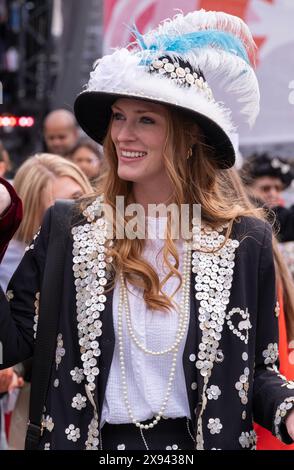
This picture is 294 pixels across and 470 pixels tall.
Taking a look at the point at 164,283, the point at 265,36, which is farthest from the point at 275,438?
the point at 265,36

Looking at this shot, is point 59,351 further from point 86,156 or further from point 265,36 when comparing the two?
point 265,36

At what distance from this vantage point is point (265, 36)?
5.56 metres

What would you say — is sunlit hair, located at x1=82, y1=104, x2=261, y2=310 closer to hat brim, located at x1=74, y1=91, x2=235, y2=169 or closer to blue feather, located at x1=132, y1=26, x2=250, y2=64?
hat brim, located at x1=74, y1=91, x2=235, y2=169

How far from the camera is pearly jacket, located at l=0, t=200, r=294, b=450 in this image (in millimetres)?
2512

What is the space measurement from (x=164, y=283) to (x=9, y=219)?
0.55 meters

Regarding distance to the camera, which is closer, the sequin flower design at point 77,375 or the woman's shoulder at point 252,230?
the sequin flower design at point 77,375

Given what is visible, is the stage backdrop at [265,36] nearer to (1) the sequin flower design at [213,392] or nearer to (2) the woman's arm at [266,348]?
(2) the woman's arm at [266,348]

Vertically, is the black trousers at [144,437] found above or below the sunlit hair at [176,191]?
below

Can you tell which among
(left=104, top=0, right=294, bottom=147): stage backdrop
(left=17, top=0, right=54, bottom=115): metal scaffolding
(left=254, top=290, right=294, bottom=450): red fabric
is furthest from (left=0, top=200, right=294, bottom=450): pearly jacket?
(left=17, top=0, right=54, bottom=115): metal scaffolding

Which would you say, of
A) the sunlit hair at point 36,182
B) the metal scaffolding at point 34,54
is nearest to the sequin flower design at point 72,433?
the sunlit hair at point 36,182

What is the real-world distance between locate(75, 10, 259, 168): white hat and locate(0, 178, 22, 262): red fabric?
1.53 feet

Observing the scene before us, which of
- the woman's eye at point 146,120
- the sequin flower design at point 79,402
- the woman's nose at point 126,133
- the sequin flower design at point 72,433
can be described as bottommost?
the sequin flower design at point 72,433

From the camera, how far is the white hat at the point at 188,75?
102 inches
